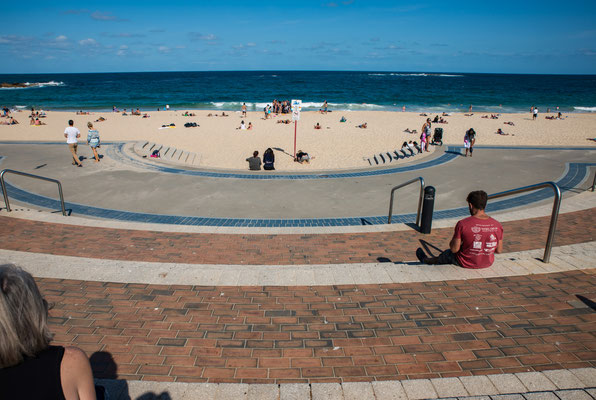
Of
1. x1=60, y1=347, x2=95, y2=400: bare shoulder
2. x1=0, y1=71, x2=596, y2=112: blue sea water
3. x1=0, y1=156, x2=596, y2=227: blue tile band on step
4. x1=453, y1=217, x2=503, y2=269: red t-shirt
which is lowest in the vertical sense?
x1=0, y1=156, x2=596, y2=227: blue tile band on step

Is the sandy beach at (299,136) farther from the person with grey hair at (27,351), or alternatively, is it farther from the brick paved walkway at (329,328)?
the person with grey hair at (27,351)

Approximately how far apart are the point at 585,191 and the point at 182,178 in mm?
13315

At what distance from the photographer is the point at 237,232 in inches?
315

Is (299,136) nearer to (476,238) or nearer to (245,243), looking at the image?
(245,243)

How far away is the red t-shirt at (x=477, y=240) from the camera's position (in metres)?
5.30

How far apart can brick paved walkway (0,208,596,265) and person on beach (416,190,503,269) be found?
108 cm

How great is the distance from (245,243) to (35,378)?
5.52 meters

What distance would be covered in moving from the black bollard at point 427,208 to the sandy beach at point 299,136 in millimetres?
9910

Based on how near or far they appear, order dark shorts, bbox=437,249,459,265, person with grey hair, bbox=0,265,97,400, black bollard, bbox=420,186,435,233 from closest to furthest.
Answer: person with grey hair, bbox=0,265,97,400
dark shorts, bbox=437,249,459,265
black bollard, bbox=420,186,435,233

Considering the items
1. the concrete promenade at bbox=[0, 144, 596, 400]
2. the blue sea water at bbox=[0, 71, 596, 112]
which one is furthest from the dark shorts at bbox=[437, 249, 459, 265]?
the blue sea water at bbox=[0, 71, 596, 112]

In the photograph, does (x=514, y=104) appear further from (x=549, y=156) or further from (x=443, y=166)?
(x=443, y=166)

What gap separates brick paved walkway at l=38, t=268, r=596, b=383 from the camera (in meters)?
3.68

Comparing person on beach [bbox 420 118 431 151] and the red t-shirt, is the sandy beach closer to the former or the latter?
person on beach [bbox 420 118 431 151]

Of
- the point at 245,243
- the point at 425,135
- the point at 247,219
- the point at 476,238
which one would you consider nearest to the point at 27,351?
the point at 476,238
